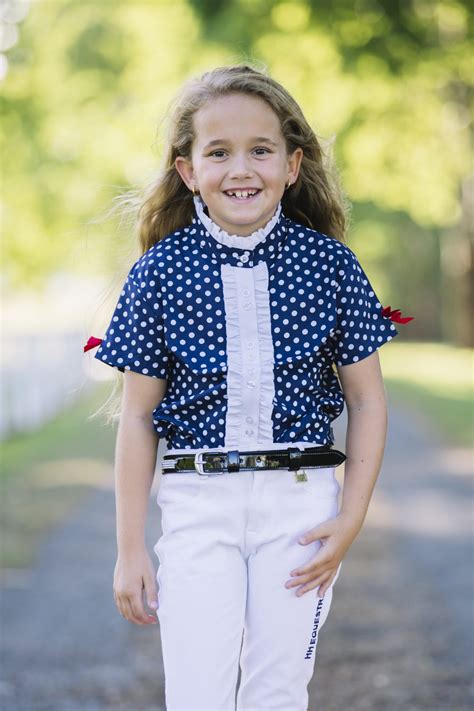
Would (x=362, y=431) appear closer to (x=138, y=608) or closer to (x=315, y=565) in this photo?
(x=315, y=565)

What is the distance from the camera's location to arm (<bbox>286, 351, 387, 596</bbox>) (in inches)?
97.3

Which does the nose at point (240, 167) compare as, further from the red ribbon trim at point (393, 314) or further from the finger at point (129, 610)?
the finger at point (129, 610)

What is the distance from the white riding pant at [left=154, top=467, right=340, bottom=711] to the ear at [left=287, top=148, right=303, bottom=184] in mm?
693

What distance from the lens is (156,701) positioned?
4.38 meters

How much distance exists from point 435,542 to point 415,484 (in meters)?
2.36

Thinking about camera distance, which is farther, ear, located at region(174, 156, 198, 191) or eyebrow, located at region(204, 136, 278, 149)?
ear, located at region(174, 156, 198, 191)

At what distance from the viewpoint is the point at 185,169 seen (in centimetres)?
268

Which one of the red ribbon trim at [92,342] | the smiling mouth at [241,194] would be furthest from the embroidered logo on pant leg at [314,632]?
the smiling mouth at [241,194]

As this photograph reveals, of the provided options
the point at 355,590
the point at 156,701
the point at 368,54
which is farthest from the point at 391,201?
the point at 156,701

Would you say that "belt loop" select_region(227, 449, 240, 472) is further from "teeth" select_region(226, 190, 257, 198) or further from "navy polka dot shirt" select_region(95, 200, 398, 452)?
"teeth" select_region(226, 190, 257, 198)

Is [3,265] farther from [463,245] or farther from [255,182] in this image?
[463,245]

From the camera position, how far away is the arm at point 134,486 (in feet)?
8.21

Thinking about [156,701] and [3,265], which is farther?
[3,265]

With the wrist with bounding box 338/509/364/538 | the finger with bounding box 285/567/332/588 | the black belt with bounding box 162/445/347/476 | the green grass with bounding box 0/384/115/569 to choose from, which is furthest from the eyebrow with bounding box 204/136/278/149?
the green grass with bounding box 0/384/115/569
